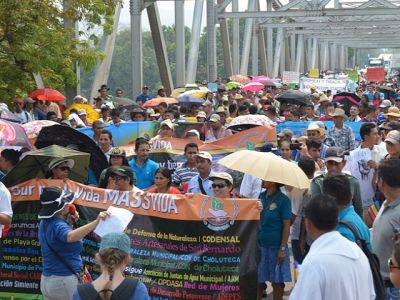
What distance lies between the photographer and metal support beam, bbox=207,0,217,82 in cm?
3177

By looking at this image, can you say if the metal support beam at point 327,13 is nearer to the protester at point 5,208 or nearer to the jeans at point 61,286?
the protester at point 5,208

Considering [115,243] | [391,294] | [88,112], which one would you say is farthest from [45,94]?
[115,243]

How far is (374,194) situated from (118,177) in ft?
11.1

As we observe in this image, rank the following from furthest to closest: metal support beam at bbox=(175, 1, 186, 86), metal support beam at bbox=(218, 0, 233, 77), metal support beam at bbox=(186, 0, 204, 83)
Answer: metal support beam at bbox=(218, 0, 233, 77) < metal support beam at bbox=(186, 0, 204, 83) < metal support beam at bbox=(175, 1, 186, 86)

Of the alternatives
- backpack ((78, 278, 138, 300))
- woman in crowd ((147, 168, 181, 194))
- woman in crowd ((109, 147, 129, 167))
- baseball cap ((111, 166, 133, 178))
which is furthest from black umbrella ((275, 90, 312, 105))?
backpack ((78, 278, 138, 300))

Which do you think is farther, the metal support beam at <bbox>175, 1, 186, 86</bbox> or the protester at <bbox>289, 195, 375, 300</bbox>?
the metal support beam at <bbox>175, 1, 186, 86</bbox>

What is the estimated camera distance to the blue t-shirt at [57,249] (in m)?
7.05

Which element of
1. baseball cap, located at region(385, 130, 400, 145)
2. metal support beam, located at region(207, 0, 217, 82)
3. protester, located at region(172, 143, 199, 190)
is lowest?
protester, located at region(172, 143, 199, 190)

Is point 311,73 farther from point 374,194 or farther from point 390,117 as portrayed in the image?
point 374,194

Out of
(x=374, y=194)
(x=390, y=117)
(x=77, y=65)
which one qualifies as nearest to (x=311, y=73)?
(x=77, y=65)

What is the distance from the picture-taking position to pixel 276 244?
29.1ft

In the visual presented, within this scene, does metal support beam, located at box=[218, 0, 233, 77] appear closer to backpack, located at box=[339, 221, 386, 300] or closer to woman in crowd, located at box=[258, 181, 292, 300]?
woman in crowd, located at box=[258, 181, 292, 300]

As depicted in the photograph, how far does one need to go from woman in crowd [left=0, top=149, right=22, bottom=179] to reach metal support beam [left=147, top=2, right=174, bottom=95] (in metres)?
22.1

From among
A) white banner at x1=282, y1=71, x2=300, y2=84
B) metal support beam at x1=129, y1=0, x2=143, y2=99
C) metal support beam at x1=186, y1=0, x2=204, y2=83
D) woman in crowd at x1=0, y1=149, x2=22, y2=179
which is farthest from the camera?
white banner at x1=282, y1=71, x2=300, y2=84
